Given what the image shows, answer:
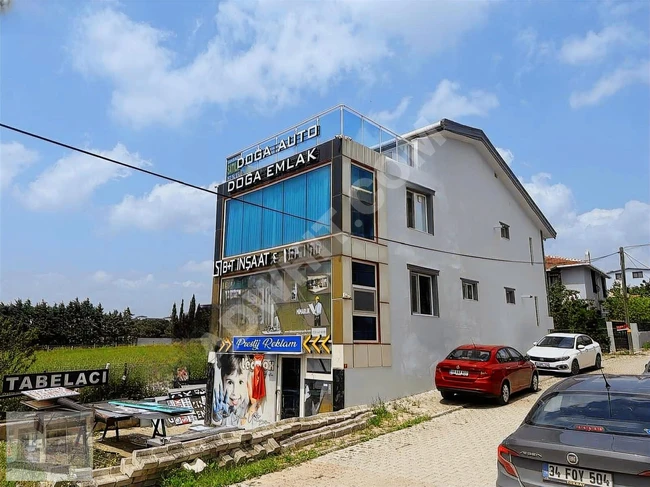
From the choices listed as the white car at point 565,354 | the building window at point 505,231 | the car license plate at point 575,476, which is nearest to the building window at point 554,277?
the building window at point 505,231

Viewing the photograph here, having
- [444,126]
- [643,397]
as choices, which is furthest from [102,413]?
[444,126]

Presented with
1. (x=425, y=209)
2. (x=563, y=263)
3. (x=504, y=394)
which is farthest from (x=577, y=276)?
(x=504, y=394)

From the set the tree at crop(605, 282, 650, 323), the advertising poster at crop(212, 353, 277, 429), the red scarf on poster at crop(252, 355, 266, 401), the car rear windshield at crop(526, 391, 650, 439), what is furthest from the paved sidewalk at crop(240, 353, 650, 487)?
the tree at crop(605, 282, 650, 323)

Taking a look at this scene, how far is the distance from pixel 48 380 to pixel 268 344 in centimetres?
595

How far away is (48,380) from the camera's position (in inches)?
444

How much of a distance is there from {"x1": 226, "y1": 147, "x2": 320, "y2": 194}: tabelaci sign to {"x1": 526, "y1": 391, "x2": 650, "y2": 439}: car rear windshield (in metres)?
10.5

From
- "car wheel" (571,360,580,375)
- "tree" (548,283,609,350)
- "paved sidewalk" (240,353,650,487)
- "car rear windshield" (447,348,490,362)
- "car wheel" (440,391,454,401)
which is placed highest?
"tree" (548,283,609,350)

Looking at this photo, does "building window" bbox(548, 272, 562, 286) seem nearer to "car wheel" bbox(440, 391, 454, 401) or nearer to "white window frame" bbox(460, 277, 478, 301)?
"white window frame" bbox(460, 277, 478, 301)

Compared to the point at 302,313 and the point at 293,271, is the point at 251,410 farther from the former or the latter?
the point at 293,271

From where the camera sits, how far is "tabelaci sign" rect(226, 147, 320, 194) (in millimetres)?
14658

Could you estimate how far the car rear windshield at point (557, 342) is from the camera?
1816cm

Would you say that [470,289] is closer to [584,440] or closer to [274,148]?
[274,148]

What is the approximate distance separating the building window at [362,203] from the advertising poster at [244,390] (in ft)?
16.0

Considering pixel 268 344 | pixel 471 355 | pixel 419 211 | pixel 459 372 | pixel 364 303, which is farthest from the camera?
pixel 419 211
